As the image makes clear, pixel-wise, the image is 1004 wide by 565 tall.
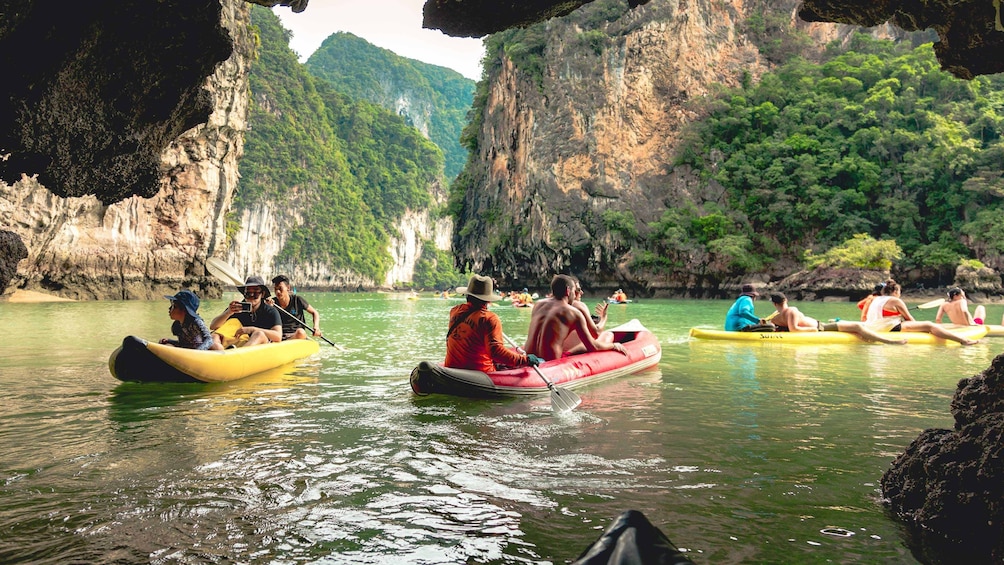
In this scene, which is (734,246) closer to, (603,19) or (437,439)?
(603,19)

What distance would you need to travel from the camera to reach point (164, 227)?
31.4m

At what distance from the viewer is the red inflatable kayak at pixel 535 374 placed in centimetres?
581

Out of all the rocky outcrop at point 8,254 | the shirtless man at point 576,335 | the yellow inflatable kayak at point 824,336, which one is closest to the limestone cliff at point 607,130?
the yellow inflatable kayak at point 824,336

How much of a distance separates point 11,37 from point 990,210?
126 feet

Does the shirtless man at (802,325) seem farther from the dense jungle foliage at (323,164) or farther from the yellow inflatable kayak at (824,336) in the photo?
the dense jungle foliage at (323,164)

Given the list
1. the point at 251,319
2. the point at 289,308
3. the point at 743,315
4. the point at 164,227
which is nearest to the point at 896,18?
the point at 251,319

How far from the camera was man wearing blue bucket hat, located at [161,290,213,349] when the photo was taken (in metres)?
6.40

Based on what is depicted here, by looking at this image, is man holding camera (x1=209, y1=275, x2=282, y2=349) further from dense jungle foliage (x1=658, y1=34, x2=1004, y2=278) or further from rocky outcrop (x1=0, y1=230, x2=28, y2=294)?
dense jungle foliage (x1=658, y1=34, x2=1004, y2=278)

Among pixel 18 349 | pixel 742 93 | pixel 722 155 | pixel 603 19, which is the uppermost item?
pixel 603 19

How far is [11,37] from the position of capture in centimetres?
416

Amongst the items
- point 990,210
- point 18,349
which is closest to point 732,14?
point 990,210

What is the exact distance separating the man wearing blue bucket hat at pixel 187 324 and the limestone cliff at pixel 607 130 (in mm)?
34244

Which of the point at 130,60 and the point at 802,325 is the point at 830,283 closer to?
the point at 802,325

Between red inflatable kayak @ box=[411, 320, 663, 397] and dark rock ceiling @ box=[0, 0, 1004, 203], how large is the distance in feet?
9.70
